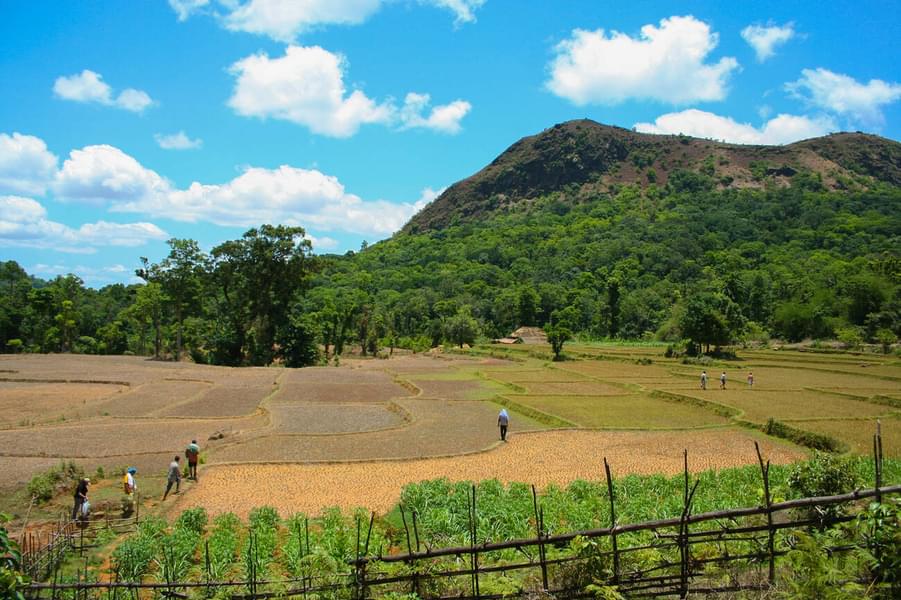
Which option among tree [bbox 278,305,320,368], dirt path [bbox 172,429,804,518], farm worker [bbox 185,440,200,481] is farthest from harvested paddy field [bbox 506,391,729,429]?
tree [bbox 278,305,320,368]

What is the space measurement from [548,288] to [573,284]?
12.2 meters

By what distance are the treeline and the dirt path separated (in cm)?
3664

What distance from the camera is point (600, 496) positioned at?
1509 cm

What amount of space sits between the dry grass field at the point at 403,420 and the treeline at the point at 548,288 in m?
16.8

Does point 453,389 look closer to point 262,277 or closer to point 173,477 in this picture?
point 173,477

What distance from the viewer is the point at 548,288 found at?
116938 millimetres

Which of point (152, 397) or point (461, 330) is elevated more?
point (461, 330)

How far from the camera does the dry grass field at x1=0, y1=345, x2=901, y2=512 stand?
19859 millimetres

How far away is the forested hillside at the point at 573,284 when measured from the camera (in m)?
66.9

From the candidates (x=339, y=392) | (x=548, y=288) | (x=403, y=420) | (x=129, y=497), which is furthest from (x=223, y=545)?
(x=548, y=288)

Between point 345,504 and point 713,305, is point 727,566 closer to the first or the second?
point 345,504

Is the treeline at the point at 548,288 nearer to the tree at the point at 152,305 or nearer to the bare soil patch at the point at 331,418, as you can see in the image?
the tree at the point at 152,305

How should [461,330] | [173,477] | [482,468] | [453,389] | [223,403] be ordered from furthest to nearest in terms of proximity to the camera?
[461,330], [453,389], [223,403], [482,468], [173,477]

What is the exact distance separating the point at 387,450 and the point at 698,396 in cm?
2117
